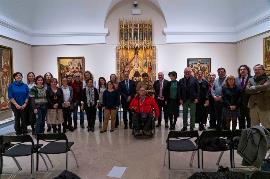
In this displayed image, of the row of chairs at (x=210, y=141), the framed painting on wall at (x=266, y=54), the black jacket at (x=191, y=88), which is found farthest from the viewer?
the framed painting on wall at (x=266, y=54)

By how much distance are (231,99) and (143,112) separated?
2244 mm

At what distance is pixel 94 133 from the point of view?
8375 mm

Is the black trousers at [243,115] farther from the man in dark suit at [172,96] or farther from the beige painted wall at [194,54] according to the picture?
the beige painted wall at [194,54]

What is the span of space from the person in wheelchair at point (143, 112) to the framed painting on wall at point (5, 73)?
4336 mm

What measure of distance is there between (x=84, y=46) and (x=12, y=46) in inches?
127

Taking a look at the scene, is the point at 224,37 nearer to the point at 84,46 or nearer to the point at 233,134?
the point at 84,46

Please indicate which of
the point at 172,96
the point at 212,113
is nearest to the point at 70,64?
the point at 172,96

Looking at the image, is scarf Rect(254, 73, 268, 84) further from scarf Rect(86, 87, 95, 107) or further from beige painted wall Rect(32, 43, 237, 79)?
beige painted wall Rect(32, 43, 237, 79)

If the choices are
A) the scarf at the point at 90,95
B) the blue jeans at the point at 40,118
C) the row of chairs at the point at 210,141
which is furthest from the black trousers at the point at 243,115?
the blue jeans at the point at 40,118

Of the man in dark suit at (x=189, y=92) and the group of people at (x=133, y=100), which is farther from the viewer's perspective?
the man in dark suit at (x=189, y=92)

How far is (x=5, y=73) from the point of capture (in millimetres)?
9609

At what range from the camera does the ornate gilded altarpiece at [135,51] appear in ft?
42.3

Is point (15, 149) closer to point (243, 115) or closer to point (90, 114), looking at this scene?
point (90, 114)

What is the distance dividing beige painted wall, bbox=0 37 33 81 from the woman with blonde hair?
6.99 m
